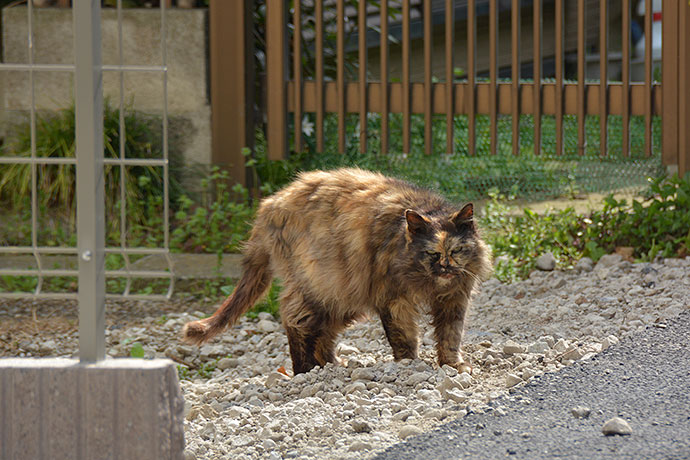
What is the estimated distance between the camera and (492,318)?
17.9 feet

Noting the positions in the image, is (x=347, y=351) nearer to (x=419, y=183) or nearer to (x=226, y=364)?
(x=226, y=364)

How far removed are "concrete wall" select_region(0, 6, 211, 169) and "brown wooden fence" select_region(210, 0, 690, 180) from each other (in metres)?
0.19

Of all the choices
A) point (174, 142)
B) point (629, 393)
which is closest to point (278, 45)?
point (174, 142)

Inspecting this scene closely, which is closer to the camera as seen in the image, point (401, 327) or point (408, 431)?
point (408, 431)

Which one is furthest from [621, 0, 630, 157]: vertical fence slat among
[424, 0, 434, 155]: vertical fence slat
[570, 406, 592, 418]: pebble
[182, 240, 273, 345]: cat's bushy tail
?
[570, 406, 592, 418]: pebble

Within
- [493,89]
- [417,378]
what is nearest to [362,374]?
[417,378]

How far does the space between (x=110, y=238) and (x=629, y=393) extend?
4834 mm

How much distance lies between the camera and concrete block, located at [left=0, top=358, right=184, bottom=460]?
2898mm

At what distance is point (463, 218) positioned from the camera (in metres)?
4.20

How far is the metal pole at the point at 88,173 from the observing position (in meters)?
2.95

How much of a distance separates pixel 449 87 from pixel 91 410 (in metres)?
4.79

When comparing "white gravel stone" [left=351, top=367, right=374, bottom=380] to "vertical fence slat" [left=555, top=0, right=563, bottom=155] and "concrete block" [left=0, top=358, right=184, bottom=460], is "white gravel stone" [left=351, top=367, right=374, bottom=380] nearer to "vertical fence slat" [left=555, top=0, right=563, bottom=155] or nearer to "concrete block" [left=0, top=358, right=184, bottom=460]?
"concrete block" [left=0, top=358, right=184, bottom=460]

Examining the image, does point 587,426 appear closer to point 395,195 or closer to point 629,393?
point 629,393

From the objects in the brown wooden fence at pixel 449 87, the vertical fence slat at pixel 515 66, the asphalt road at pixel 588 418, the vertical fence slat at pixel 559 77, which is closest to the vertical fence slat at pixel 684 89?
the brown wooden fence at pixel 449 87
